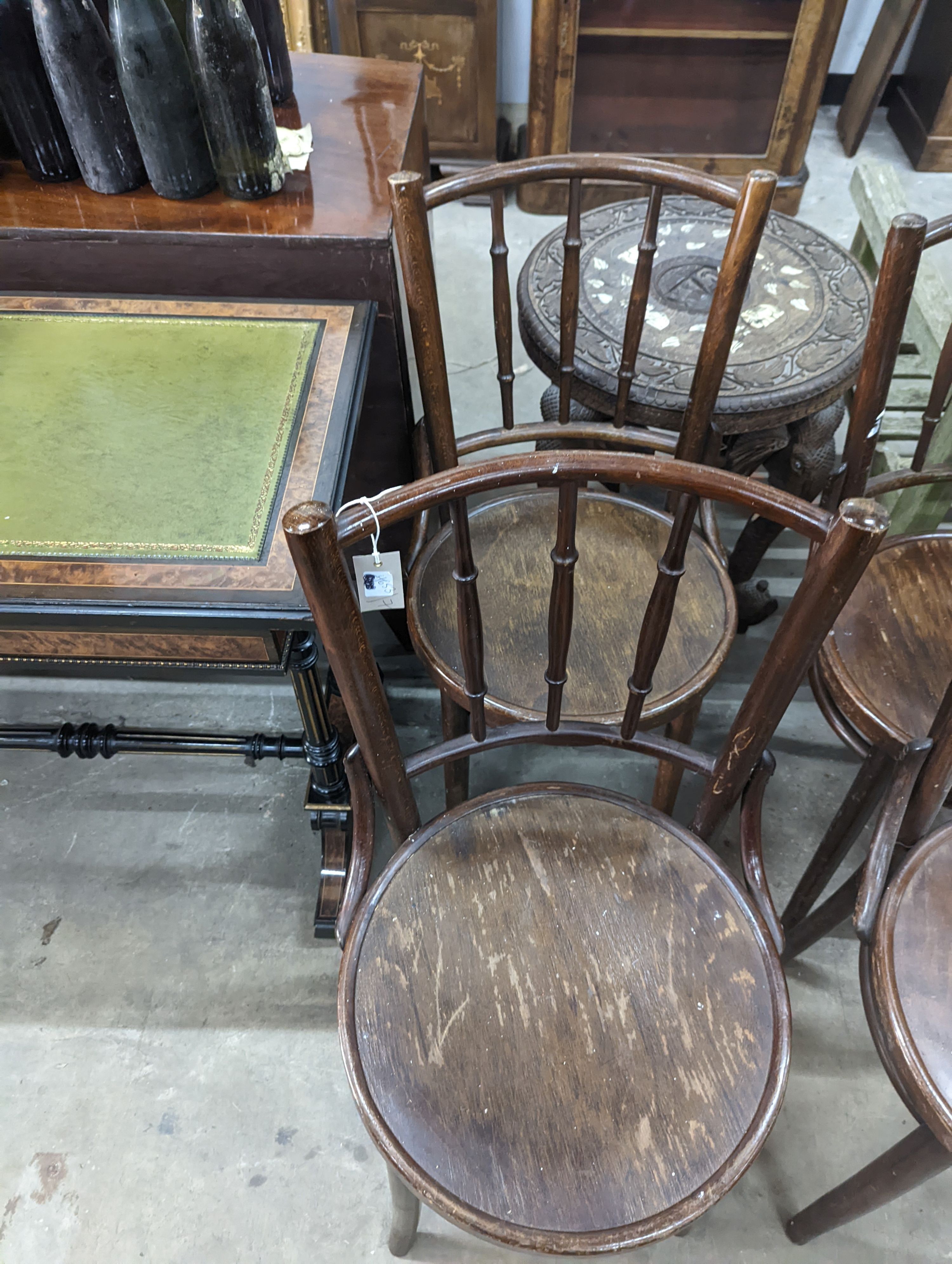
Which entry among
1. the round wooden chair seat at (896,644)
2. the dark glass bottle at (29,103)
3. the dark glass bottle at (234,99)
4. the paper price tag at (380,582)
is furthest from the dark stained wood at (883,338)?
the dark glass bottle at (29,103)

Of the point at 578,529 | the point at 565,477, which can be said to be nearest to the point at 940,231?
the point at 578,529

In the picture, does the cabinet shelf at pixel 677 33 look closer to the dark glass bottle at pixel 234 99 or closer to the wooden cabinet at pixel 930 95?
the wooden cabinet at pixel 930 95

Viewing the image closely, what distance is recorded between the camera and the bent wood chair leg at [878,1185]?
74 centimetres

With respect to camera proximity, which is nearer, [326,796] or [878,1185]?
[878,1185]

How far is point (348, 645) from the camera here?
2.08 feet

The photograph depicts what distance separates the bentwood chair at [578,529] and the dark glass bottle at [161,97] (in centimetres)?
42

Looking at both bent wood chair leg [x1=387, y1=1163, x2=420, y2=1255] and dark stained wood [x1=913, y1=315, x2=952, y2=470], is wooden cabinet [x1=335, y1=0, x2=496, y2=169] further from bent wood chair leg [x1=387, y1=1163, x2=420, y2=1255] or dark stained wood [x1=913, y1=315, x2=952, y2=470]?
bent wood chair leg [x1=387, y1=1163, x2=420, y2=1255]

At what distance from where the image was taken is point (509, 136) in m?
2.93

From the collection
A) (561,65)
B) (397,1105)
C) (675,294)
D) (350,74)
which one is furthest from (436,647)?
(561,65)

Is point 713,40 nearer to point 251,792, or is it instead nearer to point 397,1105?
point 251,792

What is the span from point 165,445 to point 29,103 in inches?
23.5

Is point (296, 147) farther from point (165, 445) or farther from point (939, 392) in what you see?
point (939, 392)

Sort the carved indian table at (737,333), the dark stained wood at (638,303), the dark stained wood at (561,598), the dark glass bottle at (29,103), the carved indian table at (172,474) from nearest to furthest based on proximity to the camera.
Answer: the dark stained wood at (561,598)
the carved indian table at (172,474)
the dark stained wood at (638,303)
the dark glass bottle at (29,103)
the carved indian table at (737,333)

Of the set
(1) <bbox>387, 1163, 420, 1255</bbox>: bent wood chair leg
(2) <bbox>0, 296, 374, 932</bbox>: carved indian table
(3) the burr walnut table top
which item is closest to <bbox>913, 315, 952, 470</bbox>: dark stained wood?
(3) the burr walnut table top
